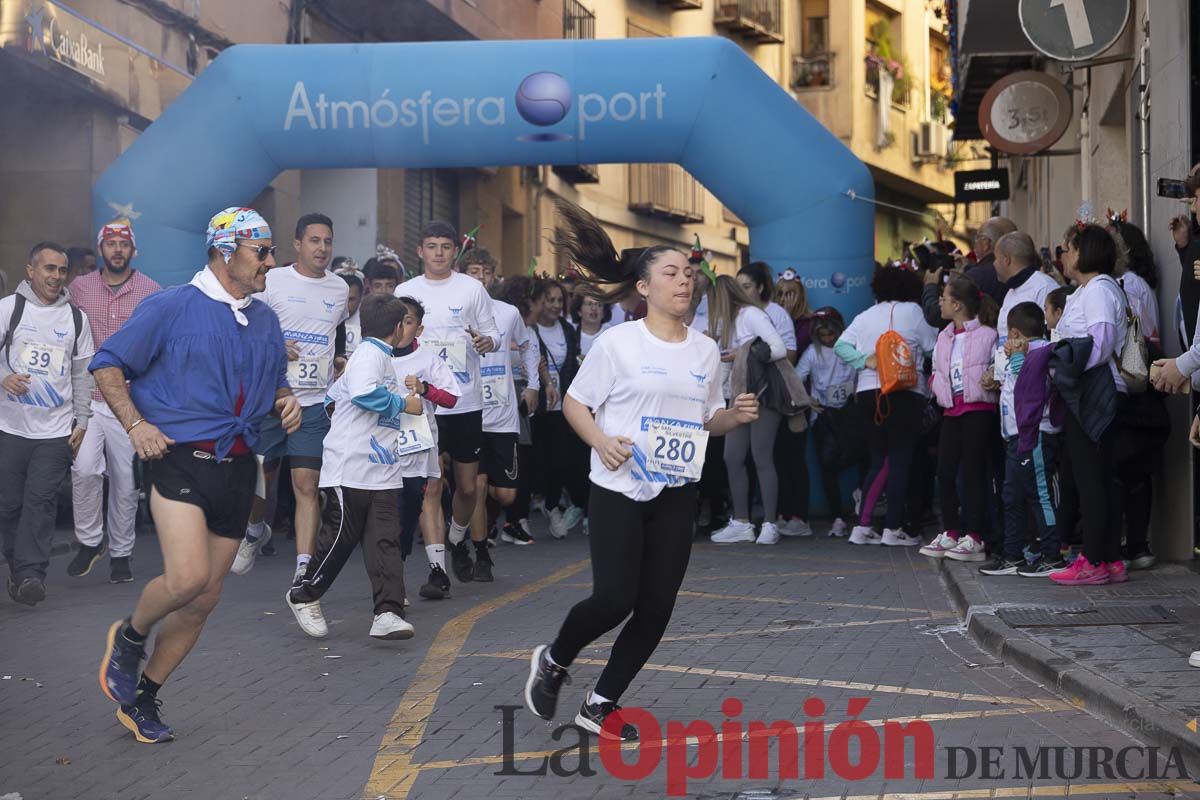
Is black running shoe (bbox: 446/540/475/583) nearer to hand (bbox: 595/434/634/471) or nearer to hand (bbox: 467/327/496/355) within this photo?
hand (bbox: 467/327/496/355)

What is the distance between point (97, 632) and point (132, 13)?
31.7 ft

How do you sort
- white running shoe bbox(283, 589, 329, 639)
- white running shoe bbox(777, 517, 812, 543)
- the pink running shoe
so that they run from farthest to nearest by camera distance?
white running shoe bbox(777, 517, 812, 543)
the pink running shoe
white running shoe bbox(283, 589, 329, 639)

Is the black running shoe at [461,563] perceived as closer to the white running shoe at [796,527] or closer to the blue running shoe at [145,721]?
the white running shoe at [796,527]

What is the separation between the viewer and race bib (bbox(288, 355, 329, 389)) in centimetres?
997

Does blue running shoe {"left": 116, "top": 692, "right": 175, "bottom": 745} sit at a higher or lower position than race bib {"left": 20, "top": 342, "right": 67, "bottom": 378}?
lower

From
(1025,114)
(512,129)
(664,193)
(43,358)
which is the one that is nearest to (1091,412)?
(43,358)

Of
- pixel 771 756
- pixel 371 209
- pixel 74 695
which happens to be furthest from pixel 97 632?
pixel 371 209

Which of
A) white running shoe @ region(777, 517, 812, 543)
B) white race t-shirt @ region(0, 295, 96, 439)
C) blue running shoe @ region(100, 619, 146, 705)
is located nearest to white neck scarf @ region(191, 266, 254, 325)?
blue running shoe @ region(100, 619, 146, 705)

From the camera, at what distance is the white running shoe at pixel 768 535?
40.3ft

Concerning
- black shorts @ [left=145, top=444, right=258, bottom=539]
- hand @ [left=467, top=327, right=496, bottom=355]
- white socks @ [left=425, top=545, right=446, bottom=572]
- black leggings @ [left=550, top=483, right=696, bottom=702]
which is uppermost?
hand @ [left=467, top=327, right=496, bottom=355]

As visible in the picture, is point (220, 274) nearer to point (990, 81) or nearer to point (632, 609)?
point (632, 609)

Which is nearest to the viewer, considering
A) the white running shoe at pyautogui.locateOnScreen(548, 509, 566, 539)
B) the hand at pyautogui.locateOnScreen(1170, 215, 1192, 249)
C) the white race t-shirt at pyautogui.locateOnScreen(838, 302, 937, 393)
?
the hand at pyautogui.locateOnScreen(1170, 215, 1192, 249)

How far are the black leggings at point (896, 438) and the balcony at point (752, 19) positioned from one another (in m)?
24.1

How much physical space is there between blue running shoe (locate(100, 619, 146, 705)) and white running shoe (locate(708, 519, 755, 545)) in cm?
683
